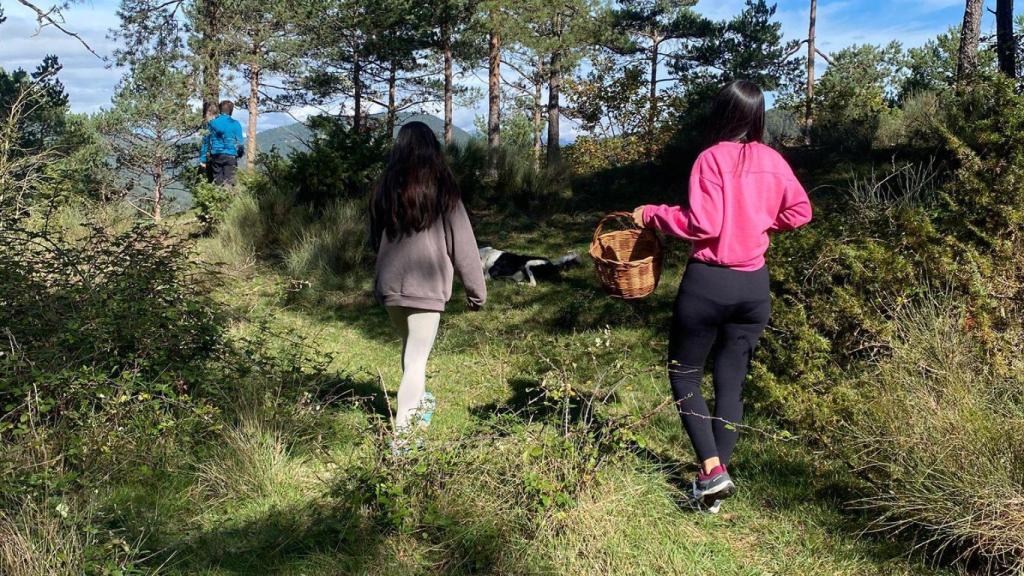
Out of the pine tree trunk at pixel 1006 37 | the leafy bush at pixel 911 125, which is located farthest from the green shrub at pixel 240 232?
the pine tree trunk at pixel 1006 37

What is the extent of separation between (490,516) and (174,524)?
134cm

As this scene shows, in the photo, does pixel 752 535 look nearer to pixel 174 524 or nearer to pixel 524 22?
pixel 174 524

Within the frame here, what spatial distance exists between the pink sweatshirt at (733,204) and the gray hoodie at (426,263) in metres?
1.03

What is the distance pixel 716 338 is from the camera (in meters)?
3.15

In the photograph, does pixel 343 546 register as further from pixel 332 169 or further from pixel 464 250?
pixel 332 169

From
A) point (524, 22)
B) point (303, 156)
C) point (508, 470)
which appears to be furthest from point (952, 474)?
point (524, 22)

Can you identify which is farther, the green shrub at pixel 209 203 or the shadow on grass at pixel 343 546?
the green shrub at pixel 209 203

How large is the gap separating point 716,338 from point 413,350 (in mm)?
1439

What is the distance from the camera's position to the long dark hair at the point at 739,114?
2830 mm

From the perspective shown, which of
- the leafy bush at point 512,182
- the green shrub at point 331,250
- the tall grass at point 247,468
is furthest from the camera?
the leafy bush at point 512,182

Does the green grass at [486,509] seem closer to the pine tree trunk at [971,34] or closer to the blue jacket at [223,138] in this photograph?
the blue jacket at [223,138]

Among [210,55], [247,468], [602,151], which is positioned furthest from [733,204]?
[602,151]

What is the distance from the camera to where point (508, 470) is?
3.01 metres

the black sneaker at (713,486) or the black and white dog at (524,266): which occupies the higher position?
the black and white dog at (524,266)
